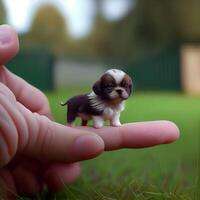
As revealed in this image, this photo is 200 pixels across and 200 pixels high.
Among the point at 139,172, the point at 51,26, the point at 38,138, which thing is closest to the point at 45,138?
the point at 38,138

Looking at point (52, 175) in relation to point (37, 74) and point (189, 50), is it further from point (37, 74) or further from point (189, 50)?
point (189, 50)

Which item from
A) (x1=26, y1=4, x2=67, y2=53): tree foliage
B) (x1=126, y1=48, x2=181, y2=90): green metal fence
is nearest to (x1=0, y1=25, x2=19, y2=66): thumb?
(x1=126, y1=48, x2=181, y2=90): green metal fence

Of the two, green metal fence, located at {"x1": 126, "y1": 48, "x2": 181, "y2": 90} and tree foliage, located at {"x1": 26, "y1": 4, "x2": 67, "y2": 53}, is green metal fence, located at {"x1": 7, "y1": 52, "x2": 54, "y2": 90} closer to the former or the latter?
green metal fence, located at {"x1": 126, "y1": 48, "x2": 181, "y2": 90}

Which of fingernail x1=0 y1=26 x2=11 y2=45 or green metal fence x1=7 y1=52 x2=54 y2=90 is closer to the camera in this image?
fingernail x1=0 y1=26 x2=11 y2=45

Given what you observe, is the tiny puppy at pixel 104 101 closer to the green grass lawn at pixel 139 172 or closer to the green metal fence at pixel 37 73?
the green grass lawn at pixel 139 172

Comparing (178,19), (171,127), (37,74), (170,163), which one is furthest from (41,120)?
(178,19)

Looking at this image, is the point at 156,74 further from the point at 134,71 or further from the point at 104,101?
the point at 104,101
